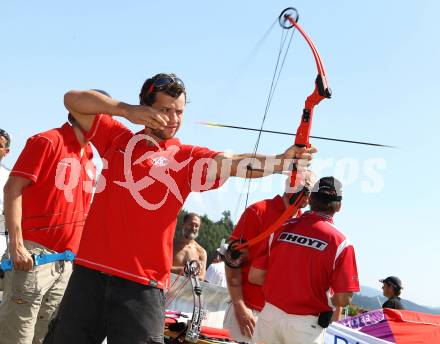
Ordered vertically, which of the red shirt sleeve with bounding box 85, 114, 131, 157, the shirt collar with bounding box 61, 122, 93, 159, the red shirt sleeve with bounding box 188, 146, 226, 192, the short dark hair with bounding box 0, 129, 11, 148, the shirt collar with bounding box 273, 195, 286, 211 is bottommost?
the red shirt sleeve with bounding box 188, 146, 226, 192

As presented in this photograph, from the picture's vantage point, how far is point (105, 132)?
3.57 metres

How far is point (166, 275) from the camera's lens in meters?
3.26

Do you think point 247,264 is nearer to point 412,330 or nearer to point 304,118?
point 412,330

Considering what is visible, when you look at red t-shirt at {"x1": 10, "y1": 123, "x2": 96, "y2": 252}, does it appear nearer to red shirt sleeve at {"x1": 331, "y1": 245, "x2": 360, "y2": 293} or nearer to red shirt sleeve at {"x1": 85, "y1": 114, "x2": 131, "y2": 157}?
red shirt sleeve at {"x1": 85, "y1": 114, "x2": 131, "y2": 157}

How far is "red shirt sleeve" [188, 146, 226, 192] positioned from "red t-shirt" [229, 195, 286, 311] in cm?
180

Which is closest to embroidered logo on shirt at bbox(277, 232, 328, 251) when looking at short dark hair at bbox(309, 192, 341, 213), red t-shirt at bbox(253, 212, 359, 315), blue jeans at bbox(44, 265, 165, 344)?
red t-shirt at bbox(253, 212, 359, 315)

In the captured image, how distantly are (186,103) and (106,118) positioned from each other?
49 cm

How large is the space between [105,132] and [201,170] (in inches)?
25.8

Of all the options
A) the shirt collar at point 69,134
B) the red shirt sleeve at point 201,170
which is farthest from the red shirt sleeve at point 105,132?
the shirt collar at point 69,134

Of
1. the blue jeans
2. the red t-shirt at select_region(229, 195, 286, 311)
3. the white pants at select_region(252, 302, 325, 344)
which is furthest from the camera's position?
the red t-shirt at select_region(229, 195, 286, 311)

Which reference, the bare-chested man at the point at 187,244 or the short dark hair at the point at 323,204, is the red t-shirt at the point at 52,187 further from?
the bare-chested man at the point at 187,244

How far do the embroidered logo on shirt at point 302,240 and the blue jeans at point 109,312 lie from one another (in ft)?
4.61

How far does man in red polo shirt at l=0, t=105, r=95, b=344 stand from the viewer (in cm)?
440

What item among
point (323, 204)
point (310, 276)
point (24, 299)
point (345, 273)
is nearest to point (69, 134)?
point (24, 299)
